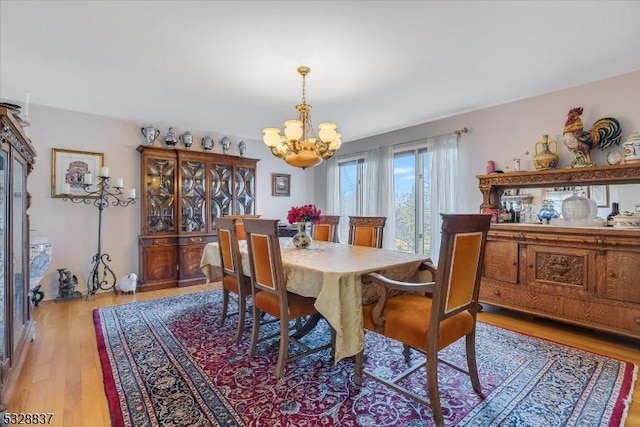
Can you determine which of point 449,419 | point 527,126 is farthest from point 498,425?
Answer: point 527,126

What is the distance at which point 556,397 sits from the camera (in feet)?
6.17

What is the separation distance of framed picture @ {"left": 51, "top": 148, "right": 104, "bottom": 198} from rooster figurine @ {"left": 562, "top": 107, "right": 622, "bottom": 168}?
5.44m

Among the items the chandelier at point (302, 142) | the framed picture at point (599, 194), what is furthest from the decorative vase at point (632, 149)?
the chandelier at point (302, 142)

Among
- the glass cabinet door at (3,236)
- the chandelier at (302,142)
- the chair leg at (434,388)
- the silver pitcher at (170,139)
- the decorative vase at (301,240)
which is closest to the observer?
the chair leg at (434,388)

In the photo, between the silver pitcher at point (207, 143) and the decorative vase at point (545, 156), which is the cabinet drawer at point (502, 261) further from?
the silver pitcher at point (207, 143)

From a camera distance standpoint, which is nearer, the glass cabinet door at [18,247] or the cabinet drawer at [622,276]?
the glass cabinet door at [18,247]

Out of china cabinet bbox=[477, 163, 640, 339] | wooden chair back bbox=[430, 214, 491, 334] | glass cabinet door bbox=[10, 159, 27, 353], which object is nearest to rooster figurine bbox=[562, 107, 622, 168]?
china cabinet bbox=[477, 163, 640, 339]

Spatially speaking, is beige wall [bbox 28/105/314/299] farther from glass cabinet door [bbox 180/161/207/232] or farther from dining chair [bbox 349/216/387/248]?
dining chair [bbox 349/216/387/248]

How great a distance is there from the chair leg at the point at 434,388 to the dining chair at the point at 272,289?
0.81 meters

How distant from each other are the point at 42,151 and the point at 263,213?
10.4ft

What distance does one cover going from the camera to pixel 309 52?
8.48 ft

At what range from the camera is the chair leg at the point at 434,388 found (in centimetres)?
157

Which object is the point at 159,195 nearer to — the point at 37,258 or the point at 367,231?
the point at 37,258

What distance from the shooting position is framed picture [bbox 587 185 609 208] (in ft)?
9.95
